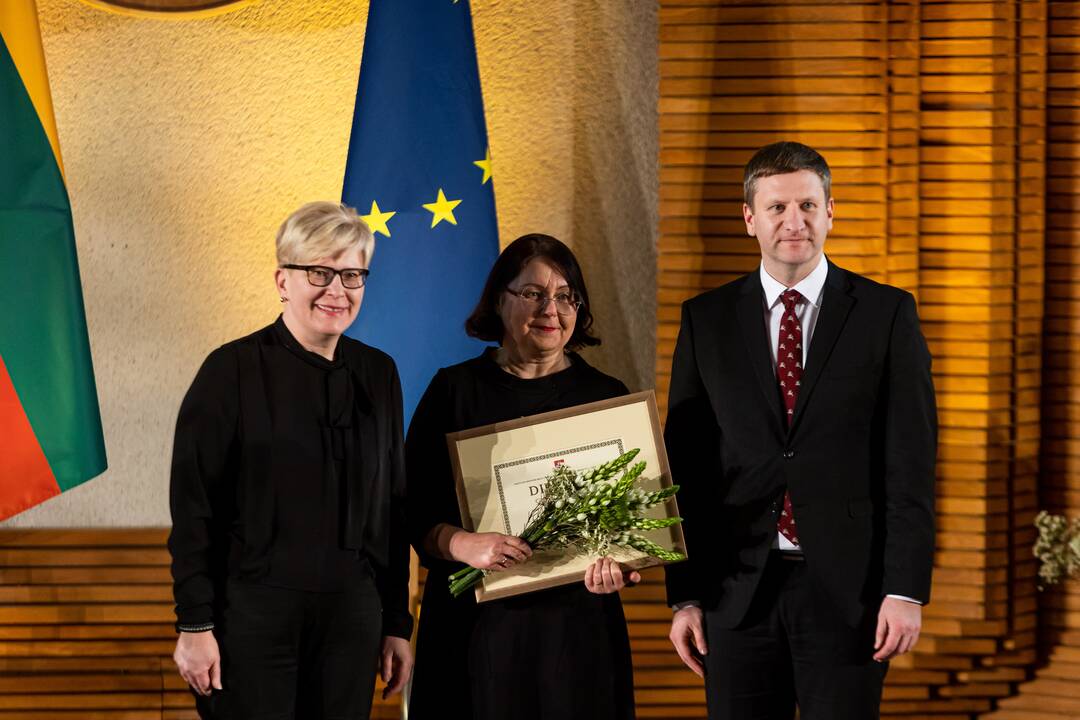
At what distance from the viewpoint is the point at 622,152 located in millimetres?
3852

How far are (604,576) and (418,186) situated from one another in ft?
5.07

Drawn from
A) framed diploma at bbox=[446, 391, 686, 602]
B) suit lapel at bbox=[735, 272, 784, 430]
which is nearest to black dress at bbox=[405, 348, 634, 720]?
framed diploma at bbox=[446, 391, 686, 602]

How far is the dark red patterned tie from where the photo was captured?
2.24 m

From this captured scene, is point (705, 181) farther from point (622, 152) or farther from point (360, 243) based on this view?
point (360, 243)

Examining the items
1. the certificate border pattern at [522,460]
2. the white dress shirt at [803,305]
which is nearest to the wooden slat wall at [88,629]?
the certificate border pattern at [522,460]

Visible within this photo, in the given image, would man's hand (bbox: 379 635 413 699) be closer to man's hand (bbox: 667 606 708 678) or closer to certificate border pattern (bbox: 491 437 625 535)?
certificate border pattern (bbox: 491 437 625 535)

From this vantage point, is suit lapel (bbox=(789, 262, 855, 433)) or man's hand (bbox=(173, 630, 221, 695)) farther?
suit lapel (bbox=(789, 262, 855, 433))

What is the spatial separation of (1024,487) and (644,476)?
201 cm

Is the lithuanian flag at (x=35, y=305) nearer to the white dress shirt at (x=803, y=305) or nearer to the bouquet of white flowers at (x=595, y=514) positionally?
the bouquet of white flowers at (x=595, y=514)

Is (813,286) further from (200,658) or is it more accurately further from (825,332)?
(200,658)

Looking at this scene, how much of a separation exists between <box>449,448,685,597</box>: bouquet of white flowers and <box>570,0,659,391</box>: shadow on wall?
1.65 metres

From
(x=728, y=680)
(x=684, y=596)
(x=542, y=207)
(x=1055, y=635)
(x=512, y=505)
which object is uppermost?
(x=542, y=207)

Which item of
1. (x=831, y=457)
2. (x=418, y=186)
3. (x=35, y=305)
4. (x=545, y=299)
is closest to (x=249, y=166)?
(x=418, y=186)

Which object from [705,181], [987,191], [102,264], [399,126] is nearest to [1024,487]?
[987,191]
